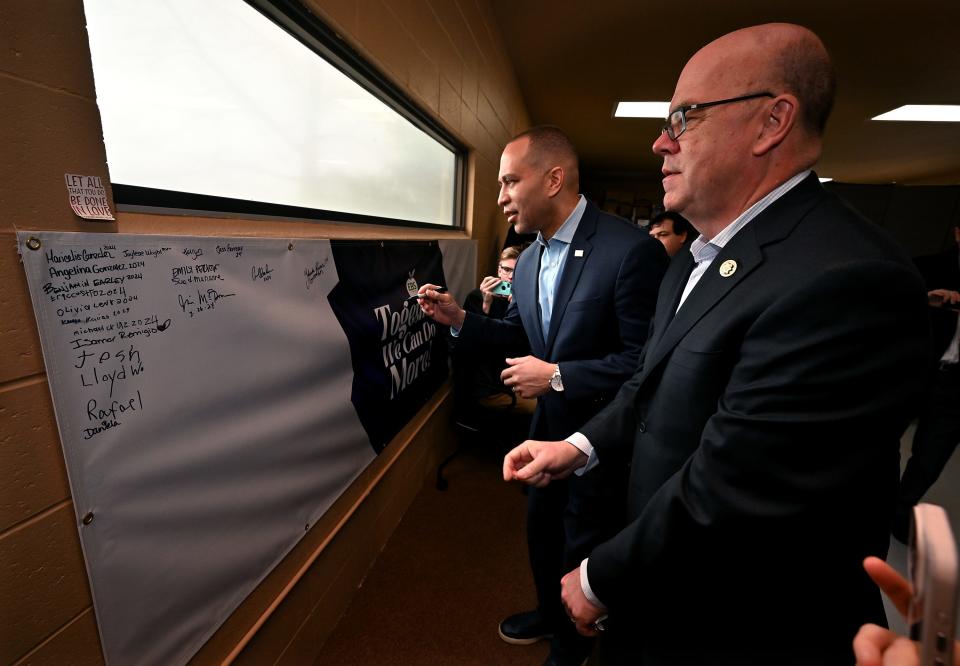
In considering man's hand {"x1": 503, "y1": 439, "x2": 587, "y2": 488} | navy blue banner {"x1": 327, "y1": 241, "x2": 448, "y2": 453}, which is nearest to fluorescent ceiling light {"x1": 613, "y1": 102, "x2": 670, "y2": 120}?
navy blue banner {"x1": 327, "y1": 241, "x2": 448, "y2": 453}

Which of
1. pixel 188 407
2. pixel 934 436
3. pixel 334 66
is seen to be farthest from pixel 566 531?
pixel 934 436

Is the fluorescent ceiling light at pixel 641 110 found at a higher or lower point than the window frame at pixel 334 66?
higher

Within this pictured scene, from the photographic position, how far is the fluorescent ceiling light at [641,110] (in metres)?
4.88

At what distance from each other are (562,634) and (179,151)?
1.75 meters

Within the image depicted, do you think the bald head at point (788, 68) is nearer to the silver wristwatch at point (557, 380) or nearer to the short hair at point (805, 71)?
the short hair at point (805, 71)

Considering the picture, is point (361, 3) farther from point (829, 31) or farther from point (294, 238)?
point (829, 31)

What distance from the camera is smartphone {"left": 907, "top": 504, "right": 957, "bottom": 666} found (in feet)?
1.00

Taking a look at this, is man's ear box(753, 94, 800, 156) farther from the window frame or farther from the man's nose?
the window frame

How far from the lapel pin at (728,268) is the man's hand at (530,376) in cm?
65

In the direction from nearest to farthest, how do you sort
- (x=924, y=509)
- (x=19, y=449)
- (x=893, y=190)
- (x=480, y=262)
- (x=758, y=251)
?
1. (x=924, y=509)
2. (x=19, y=449)
3. (x=758, y=251)
4. (x=480, y=262)
5. (x=893, y=190)

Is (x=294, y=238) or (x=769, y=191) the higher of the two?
(x=769, y=191)

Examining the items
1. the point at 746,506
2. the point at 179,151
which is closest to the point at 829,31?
the point at 746,506

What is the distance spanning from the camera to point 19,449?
0.59 meters

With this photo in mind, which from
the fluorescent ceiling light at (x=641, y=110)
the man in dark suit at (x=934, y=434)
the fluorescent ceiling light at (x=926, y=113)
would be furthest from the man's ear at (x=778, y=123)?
the fluorescent ceiling light at (x=926, y=113)
